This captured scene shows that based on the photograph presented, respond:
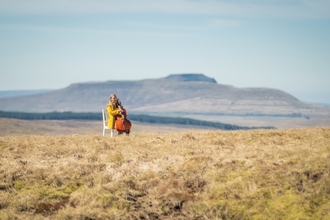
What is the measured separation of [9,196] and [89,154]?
498cm

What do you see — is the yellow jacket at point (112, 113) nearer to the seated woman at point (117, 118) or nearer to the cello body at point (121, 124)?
the seated woman at point (117, 118)

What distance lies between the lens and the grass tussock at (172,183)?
15789 millimetres

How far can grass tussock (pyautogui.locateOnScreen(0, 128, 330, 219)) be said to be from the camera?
1579 cm

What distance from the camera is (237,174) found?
1758 cm

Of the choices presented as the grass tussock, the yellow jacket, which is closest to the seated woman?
the yellow jacket

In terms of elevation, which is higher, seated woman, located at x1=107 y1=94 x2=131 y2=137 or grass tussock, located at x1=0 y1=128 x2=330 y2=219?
seated woman, located at x1=107 y1=94 x2=131 y2=137

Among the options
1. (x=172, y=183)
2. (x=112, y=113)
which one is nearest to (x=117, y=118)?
(x=112, y=113)

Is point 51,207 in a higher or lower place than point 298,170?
lower

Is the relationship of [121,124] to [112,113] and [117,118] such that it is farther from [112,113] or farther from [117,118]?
[112,113]

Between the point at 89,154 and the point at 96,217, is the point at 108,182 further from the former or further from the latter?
the point at 89,154

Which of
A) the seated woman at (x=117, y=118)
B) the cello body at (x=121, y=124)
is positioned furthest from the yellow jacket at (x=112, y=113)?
the cello body at (x=121, y=124)

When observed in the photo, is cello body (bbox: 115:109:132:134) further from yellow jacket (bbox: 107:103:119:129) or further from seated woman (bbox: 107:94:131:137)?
yellow jacket (bbox: 107:103:119:129)

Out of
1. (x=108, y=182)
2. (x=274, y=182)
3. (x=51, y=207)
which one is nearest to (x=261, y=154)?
(x=274, y=182)

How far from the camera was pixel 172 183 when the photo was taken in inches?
685
